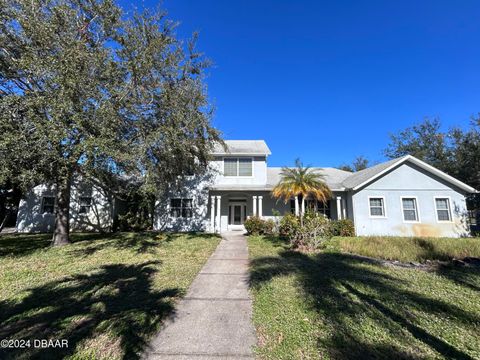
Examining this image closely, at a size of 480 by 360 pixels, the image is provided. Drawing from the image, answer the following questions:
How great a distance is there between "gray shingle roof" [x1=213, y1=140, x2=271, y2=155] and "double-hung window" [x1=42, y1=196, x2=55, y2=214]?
12819 mm

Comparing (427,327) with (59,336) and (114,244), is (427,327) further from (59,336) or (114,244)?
(114,244)

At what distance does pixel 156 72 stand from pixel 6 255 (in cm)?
956

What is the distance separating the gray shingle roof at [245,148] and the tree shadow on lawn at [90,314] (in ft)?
39.1

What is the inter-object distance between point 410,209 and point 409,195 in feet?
3.05

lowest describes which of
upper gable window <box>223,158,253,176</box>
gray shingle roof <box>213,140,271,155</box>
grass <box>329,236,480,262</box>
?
grass <box>329,236,480,262</box>

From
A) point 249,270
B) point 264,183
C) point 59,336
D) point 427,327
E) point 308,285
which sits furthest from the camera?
point 264,183

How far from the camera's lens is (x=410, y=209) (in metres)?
15.9

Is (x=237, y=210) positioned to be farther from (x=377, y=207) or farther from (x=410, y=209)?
(x=410, y=209)

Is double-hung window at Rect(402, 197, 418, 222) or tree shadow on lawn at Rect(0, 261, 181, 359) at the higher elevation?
double-hung window at Rect(402, 197, 418, 222)

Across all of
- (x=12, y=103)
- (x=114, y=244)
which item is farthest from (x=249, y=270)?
(x=12, y=103)

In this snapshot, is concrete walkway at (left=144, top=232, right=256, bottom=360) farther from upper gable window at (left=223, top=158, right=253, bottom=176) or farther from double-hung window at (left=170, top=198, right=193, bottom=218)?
upper gable window at (left=223, top=158, right=253, bottom=176)

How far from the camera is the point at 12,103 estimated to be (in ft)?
25.6

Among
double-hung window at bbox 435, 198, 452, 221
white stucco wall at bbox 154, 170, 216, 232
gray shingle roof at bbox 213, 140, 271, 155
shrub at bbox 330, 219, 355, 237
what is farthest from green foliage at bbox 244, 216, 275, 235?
double-hung window at bbox 435, 198, 452, 221

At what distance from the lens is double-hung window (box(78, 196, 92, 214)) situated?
59.1ft
